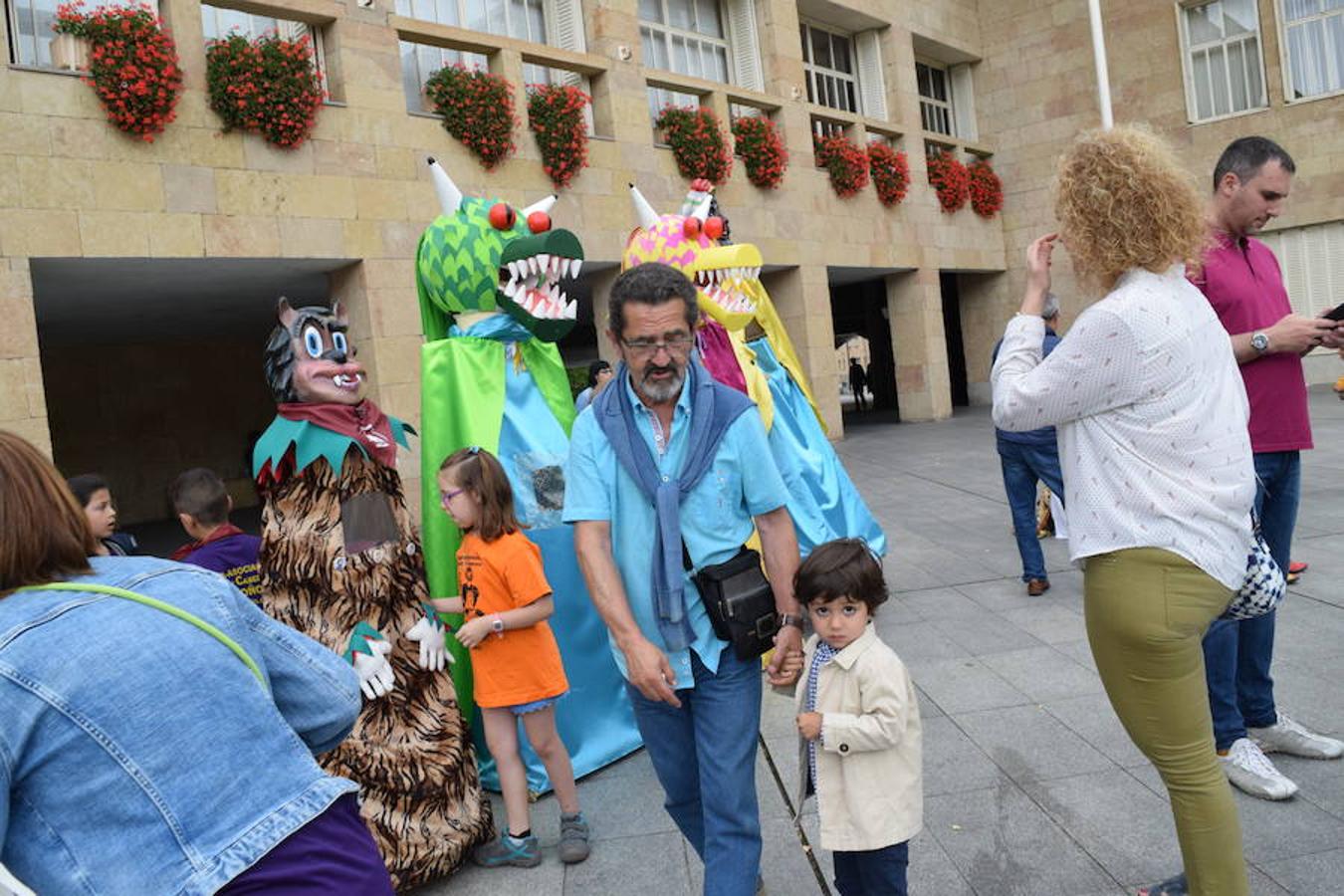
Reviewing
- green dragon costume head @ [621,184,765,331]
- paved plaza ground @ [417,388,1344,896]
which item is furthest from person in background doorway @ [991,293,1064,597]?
green dragon costume head @ [621,184,765,331]

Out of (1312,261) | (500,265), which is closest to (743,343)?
(500,265)

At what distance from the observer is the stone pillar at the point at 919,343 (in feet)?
54.9

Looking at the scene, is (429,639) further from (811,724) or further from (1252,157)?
(1252,157)

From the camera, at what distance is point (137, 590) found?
4.48 ft

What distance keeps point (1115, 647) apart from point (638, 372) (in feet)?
4.12

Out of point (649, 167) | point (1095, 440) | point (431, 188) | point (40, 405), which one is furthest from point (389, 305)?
point (1095, 440)

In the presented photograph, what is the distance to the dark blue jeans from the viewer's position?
2246 mm

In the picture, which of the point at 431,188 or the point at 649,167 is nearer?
the point at 431,188

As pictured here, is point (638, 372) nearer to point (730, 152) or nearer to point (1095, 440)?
point (1095, 440)

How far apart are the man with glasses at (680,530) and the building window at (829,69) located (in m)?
14.4

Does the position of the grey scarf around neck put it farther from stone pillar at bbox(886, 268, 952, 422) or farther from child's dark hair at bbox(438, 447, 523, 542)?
stone pillar at bbox(886, 268, 952, 422)

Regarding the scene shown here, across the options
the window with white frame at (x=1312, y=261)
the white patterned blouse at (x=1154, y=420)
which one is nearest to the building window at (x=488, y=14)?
the white patterned blouse at (x=1154, y=420)

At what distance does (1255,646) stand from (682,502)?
2057 millimetres

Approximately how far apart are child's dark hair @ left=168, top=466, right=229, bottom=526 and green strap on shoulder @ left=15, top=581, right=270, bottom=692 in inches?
96.9
